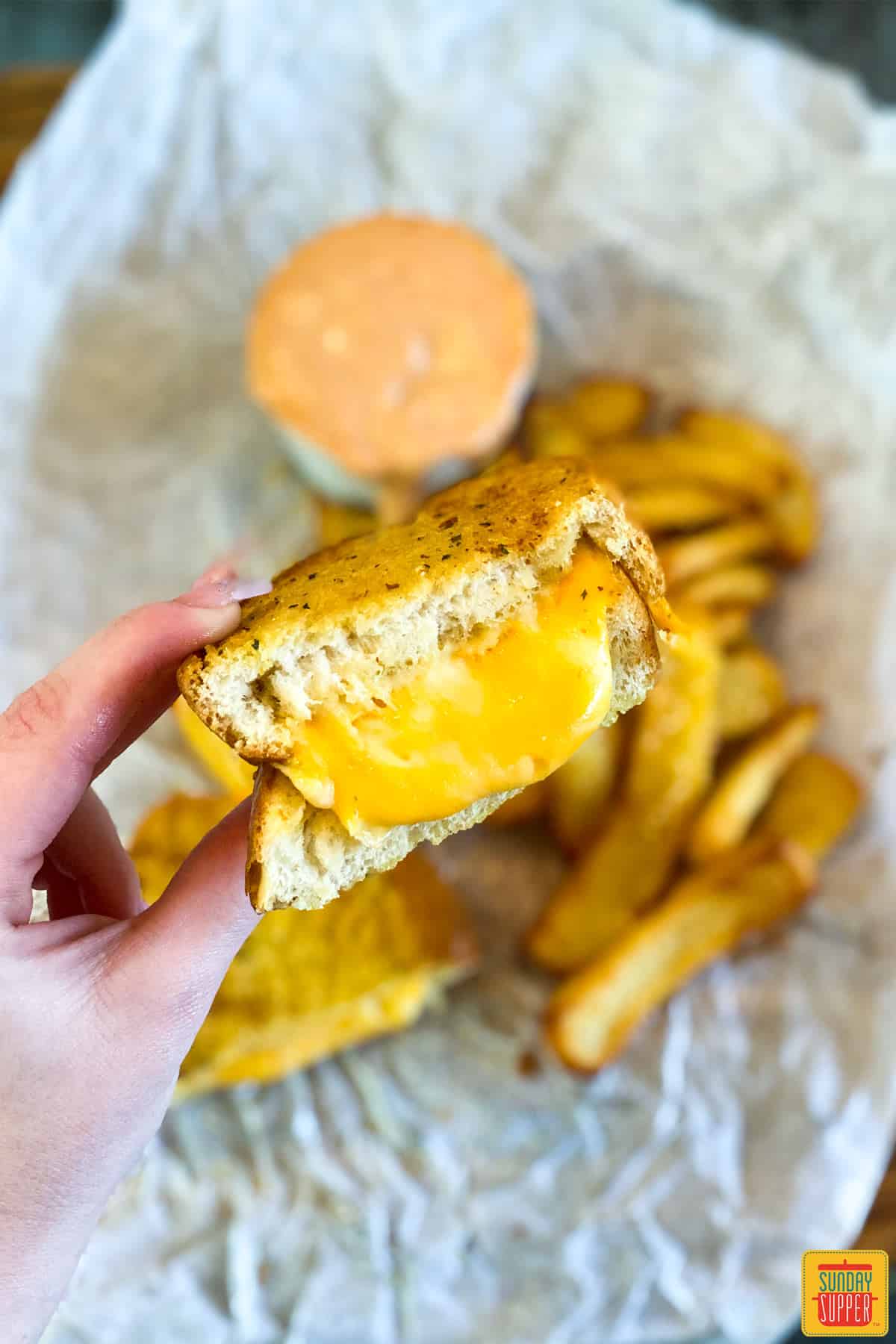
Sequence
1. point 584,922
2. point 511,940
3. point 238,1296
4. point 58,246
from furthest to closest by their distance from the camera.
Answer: point 58,246 → point 511,940 → point 584,922 → point 238,1296

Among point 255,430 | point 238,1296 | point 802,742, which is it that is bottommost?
point 238,1296

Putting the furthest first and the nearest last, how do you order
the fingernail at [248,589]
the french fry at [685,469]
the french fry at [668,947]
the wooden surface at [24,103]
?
1. the wooden surface at [24,103]
2. the french fry at [685,469]
3. the french fry at [668,947]
4. the fingernail at [248,589]

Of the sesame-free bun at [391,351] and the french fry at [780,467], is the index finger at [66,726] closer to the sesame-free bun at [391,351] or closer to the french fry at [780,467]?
the sesame-free bun at [391,351]

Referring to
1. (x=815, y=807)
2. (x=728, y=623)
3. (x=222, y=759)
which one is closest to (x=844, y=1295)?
(x=815, y=807)

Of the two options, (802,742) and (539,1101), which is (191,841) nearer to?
(539,1101)

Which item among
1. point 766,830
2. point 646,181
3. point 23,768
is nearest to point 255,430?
point 646,181

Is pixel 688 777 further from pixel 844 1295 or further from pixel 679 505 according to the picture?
pixel 844 1295

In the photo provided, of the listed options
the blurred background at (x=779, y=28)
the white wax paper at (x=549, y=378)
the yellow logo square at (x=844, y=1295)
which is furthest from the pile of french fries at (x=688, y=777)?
the blurred background at (x=779, y=28)
